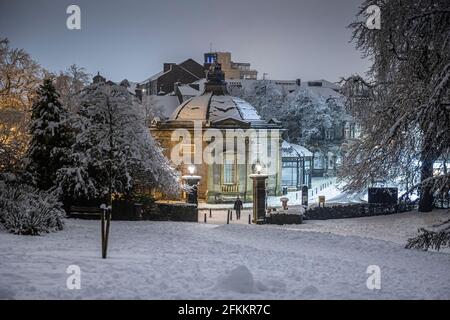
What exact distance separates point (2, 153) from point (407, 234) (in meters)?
19.8

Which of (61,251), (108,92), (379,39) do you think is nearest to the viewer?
(61,251)

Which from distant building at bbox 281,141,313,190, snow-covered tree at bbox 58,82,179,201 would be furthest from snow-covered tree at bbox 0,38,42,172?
distant building at bbox 281,141,313,190

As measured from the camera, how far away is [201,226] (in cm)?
2552

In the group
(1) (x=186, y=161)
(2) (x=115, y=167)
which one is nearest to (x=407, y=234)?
(2) (x=115, y=167)

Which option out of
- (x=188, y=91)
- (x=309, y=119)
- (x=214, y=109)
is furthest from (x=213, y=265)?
(x=188, y=91)

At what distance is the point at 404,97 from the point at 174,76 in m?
70.6

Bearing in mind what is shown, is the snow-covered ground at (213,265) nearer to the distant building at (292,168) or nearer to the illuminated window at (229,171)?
the illuminated window at (229,171)

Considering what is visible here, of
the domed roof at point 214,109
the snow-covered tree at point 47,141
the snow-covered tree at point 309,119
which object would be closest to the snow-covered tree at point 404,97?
the snow-covered tree at point 47,141

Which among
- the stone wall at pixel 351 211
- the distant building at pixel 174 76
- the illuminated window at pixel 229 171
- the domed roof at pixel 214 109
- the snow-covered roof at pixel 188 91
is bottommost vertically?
the stone wall at pixel 351 211

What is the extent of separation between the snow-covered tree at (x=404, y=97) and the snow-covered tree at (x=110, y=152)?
11.4 meters

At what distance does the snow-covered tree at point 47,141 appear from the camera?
2712cm

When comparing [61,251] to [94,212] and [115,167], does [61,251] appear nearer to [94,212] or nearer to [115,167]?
[94,212]

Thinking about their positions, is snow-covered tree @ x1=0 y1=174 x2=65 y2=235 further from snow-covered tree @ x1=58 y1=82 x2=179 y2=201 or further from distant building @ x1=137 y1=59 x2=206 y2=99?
distant building @ x1=137 y1=59 x2=206 y2=99

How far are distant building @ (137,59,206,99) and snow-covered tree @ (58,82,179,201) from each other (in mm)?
52593
